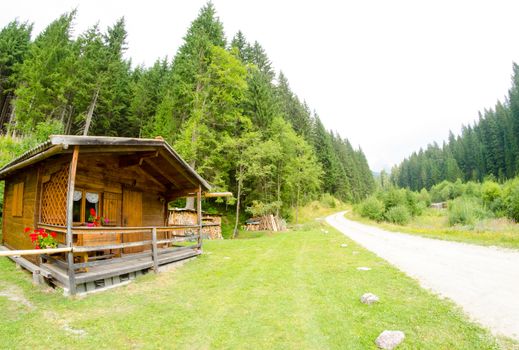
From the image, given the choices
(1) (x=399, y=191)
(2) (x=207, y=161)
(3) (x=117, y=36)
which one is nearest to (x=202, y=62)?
(2) (x=207, y=161)

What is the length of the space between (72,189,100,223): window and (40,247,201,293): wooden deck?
5.04 ft

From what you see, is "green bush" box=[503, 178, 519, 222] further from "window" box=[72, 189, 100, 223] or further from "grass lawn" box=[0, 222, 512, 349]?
"window" box=[72, 189, 100, 223]

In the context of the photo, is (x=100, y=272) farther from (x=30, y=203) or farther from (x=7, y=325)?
(x=30, y=203)

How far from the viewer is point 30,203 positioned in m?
9.28

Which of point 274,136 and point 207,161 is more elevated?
point 274,136

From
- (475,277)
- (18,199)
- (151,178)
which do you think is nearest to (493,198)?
(475,277)

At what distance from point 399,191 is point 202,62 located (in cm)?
2771

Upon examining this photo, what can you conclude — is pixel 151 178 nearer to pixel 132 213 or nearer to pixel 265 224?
pixel 132 213

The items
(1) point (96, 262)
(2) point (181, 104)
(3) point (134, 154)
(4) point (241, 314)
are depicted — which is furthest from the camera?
(2) point (181, 104)

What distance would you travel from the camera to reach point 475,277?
684 centimetres

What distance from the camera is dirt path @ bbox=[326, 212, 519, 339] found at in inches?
179

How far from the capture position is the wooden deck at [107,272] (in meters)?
6.51

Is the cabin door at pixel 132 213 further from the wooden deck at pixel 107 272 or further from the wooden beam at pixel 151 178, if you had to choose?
the wooden deck at pixel 107 272

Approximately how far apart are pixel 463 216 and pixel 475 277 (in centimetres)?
2001
